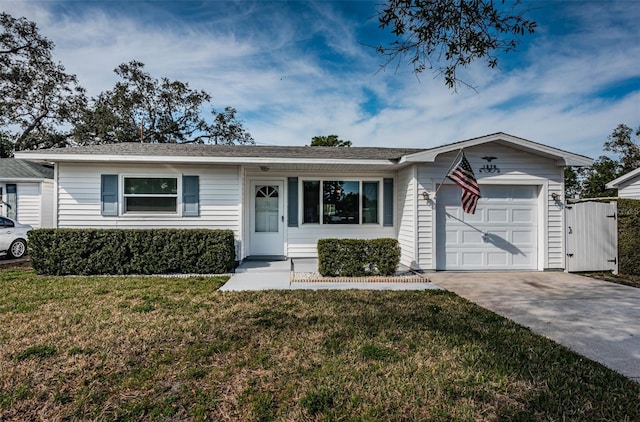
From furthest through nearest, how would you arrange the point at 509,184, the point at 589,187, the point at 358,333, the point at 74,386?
the point at 589,187 → the point at 509,184 → the point at 358,333 → the point at 74,386

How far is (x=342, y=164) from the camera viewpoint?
7.95 metres

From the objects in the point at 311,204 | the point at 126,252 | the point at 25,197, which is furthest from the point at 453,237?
the point at 25,197

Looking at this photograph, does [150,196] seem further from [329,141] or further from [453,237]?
[329,141]

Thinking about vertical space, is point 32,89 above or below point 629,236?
above

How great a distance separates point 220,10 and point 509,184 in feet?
25.8

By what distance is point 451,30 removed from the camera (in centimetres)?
371

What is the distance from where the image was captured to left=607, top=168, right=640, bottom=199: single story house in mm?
12961

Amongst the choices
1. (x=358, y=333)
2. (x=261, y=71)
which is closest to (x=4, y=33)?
(x=261, y=71)

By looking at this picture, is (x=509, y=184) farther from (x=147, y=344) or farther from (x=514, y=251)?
(x=147, y=344)

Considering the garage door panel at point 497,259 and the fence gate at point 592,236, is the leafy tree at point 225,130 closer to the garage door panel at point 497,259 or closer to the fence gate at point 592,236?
the garage door panel at point 497,259

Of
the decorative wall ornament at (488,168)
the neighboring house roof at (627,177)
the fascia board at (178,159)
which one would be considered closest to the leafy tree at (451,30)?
the fascia board at (178,159)

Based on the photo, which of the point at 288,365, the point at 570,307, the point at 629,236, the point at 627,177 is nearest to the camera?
the point at 288,365

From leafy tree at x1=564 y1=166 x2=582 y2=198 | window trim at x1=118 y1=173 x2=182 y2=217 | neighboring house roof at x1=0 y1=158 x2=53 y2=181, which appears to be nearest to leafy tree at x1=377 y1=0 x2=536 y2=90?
window trim at x1=118 y1=173 x2=182 y2=217

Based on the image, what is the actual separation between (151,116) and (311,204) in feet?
69.7
